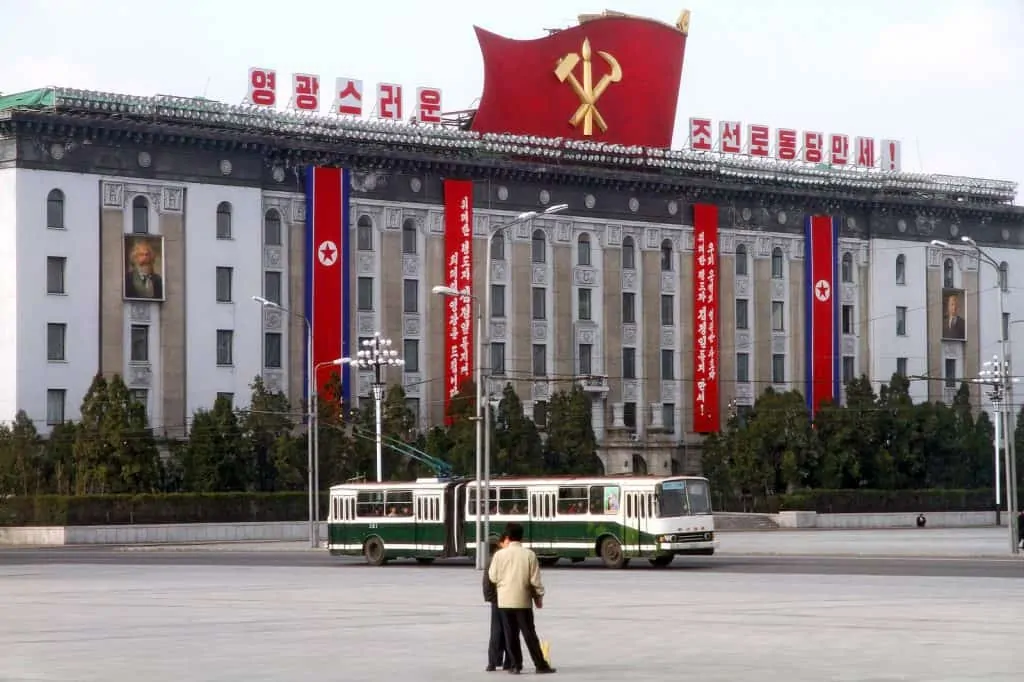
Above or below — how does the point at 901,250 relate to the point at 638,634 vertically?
above

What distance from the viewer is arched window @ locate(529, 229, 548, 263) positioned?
4039 inches

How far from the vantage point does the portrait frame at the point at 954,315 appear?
379ft

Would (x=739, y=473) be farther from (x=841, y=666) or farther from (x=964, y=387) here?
(x=841, y=666)

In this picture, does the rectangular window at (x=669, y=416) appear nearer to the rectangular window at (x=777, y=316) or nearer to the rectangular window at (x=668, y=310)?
the rectangular window at (x=668, y=310)

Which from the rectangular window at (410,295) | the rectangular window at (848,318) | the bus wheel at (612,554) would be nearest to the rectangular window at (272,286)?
the rectangular window at (410,295)

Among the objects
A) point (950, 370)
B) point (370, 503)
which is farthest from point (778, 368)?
point (370, 503)

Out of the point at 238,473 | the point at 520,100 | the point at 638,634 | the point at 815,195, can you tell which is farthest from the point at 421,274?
the point at 638,634

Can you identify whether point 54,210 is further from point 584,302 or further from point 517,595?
point 517,595

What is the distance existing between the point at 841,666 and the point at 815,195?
300 feet

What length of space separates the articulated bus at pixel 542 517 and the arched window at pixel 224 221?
38.1 metres

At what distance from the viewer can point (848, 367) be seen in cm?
11150

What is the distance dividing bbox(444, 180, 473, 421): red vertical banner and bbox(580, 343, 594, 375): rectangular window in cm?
777

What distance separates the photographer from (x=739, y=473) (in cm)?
9456

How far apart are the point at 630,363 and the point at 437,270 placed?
12755 millimetres
